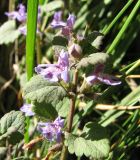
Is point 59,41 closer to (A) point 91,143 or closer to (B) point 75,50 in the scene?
(B) point 75,50

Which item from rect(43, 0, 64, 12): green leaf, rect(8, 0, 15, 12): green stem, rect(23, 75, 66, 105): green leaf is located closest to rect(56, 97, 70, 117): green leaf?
rect(23, 75, 66, 105): green leaf

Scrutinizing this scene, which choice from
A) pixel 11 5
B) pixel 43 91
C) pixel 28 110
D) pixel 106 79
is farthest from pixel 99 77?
pixel 11 5

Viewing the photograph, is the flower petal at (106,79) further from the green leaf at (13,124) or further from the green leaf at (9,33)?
the green leaf at (9,33)

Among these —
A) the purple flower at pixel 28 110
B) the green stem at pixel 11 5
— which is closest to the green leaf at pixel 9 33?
the green stem at pixel 11 5

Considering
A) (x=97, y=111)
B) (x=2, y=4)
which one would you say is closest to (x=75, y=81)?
(x=97, y=111)

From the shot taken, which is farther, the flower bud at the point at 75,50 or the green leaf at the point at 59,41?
the green leaf at the point at 59,41

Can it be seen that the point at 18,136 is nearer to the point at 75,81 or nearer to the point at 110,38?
the point at 75,81
